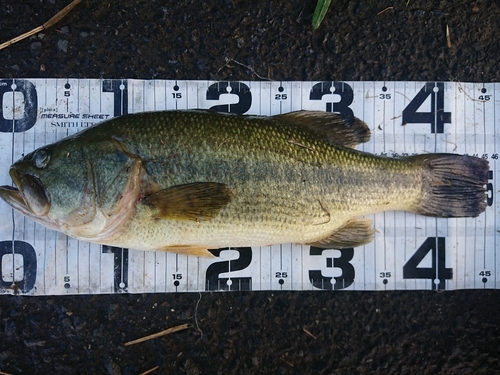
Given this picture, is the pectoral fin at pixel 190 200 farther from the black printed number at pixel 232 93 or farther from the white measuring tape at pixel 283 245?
the black printed number at pixel 232 93

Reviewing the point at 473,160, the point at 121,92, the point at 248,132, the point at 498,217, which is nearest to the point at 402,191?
the point at 473,160

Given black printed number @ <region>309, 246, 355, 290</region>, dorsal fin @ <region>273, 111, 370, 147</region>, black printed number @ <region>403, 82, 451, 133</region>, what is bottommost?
black printed number @ <region>309, 246, 355, 290</region>

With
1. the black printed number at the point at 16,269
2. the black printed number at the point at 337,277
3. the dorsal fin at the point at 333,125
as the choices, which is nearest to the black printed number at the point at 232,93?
the dorsal fin at the point at 333,125

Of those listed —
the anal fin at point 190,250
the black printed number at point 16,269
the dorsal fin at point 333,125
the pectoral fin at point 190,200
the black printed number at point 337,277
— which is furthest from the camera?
the black printed number at point 337,277

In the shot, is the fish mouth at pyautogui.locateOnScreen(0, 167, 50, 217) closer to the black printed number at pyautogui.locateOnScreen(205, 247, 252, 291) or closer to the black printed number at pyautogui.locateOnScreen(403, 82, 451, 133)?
the black printed number at pyautogui.locateOnScreen(205, 247, 252, 291)

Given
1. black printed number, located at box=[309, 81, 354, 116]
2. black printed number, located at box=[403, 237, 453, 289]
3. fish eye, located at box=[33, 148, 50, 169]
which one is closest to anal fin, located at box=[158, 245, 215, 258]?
fish eye, located at box=[33, 148, 50, 169]

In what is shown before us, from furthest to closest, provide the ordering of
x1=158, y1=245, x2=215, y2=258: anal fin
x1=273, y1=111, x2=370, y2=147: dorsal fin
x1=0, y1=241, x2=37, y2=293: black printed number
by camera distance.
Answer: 1. x1=0, y1=241, x2=37, y2=293: black printed number
2. x1=273, y1=111, x2=370, y2=147: dorsal fin
3. x1=158, y1=245, x2=215, y2=258: anal fin
